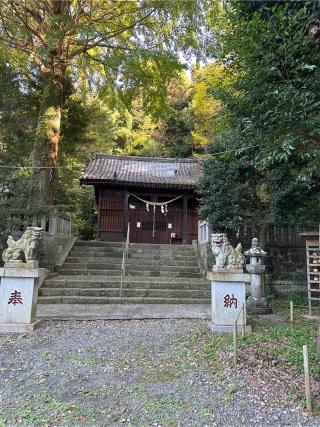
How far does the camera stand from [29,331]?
5.66 metres

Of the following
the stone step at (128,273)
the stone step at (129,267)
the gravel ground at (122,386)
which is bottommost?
the gravel ground at (122,386)

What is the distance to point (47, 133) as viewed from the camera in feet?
36.7

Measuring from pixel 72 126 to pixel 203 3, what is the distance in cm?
736

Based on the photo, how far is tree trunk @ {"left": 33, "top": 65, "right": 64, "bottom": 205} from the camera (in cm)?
1094

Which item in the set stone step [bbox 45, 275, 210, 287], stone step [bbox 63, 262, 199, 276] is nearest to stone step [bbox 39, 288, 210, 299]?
stone step [bbox 45, 275, 210, 287]

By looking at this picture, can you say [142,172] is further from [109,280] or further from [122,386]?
[122,386]

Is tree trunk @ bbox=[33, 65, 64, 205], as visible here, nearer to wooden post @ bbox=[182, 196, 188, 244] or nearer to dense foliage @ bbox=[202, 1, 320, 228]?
wooden post @ bbox=[182, 196, 188, 244]

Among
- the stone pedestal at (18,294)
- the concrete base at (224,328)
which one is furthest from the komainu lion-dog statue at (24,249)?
the concrete base at (224,328)

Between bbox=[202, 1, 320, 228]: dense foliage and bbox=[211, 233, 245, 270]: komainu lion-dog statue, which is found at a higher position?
bbox=[202, 1, 320, 228]: dense foliage

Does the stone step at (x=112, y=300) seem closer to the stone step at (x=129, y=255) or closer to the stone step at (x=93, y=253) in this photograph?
the stone step at (x=129, y=255)

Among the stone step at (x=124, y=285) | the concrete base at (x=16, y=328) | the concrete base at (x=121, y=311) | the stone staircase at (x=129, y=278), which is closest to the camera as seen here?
the concrete base at (x=16, y=328)

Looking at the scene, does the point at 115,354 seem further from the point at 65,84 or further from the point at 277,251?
the point at 65,84

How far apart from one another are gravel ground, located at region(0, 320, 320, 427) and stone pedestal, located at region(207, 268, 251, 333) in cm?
52

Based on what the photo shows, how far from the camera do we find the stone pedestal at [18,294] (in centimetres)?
577
